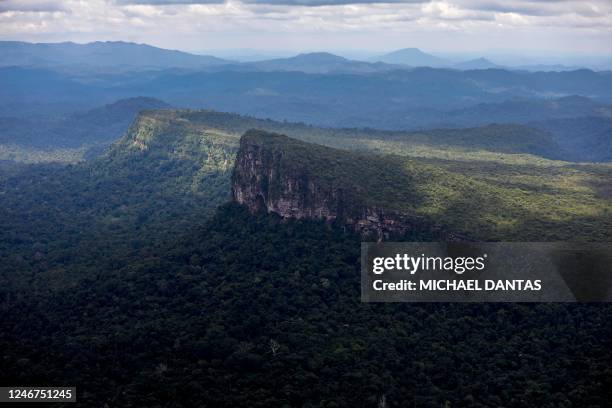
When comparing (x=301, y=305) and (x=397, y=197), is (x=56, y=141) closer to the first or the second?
(x=397, y=197)

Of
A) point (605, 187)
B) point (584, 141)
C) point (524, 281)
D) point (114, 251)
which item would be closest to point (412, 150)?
point (605, 187)

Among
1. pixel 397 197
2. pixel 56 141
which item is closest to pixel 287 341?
pixel 397 197

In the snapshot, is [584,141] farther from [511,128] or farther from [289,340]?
[289,340]
